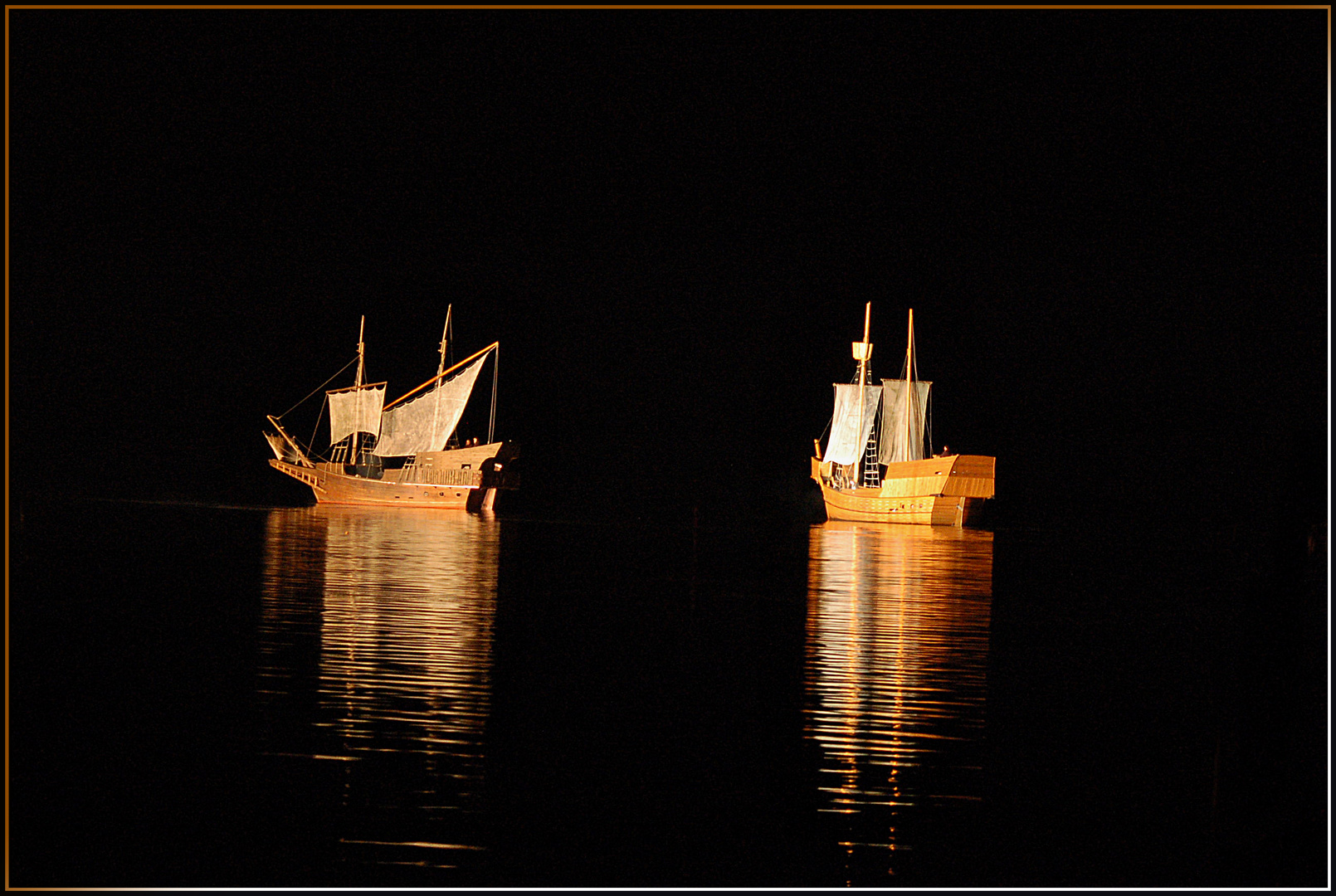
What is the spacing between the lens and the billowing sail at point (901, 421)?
63.2m

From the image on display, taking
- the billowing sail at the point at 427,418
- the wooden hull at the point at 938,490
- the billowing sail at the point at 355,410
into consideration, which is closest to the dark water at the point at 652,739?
the wooden hull at the point at 938,490

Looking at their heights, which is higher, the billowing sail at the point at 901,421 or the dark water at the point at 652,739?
the billowing sail at the point at 901,421

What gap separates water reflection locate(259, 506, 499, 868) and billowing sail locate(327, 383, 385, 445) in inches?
2148

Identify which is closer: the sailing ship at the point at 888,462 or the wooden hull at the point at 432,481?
the sailing ship at the point at 888,462

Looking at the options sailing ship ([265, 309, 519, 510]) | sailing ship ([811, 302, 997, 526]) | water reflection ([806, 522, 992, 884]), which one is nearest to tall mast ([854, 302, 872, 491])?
sailing ship ([811, 302, 997, 526])

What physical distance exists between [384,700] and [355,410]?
221 feet

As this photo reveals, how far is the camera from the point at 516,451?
64.9m

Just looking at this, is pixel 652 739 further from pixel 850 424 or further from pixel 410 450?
pixel 410 450

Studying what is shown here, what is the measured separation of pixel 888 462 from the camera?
2564 inches

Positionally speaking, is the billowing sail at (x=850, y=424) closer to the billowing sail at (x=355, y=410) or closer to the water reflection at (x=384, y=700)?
the billowing sail at (x=355, y=410)

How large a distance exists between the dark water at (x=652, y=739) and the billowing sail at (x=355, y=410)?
56616 mm

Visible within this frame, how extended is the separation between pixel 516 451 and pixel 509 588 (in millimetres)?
46902

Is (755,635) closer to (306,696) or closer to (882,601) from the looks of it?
(882,601)

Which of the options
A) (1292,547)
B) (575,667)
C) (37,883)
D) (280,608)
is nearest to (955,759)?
(1292,547)
